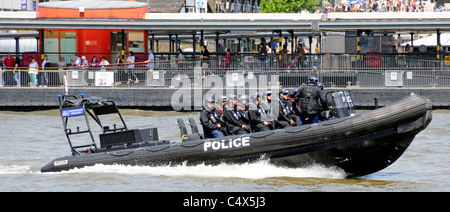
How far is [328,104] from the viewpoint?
55.1 ft

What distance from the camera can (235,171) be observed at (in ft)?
53.2

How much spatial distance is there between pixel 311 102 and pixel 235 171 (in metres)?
2.12

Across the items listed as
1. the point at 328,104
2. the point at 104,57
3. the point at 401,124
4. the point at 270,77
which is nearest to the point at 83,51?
the point at 104,57

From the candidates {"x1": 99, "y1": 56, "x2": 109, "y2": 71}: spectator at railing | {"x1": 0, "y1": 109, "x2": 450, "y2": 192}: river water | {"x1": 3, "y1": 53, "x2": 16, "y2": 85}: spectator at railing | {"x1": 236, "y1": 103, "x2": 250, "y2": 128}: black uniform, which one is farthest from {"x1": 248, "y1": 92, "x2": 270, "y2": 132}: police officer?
{"x1": 3, "y1": 53, "x2": 16, "y2": 85}: spectator at railing

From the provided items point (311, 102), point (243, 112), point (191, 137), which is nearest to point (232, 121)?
point (243, 112)

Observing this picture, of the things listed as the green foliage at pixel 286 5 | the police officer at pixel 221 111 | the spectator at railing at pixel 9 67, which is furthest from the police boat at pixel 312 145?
the green foliage at pixel 286 5

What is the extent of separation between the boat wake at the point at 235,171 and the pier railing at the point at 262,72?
1405 cm

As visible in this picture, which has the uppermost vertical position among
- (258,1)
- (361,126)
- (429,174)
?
(258,1)

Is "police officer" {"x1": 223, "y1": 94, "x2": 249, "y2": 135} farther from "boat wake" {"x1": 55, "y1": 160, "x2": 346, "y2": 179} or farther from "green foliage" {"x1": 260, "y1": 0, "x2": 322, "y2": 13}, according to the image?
"green foliage" {"x1": 260, "y1": 0, "x2": 322, "y2": 13}

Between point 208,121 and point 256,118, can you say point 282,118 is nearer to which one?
point 256,118
